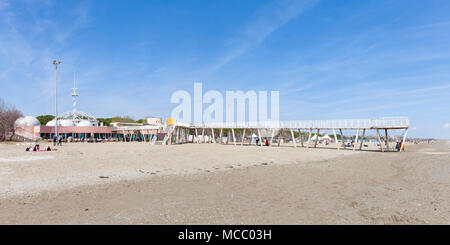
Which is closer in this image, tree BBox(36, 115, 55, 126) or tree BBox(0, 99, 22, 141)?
tree BBox(0, 99, 22, 141)

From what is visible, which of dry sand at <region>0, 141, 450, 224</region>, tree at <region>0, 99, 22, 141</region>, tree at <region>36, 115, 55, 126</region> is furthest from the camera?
tree at <region>36, 115, 55, 126</region>

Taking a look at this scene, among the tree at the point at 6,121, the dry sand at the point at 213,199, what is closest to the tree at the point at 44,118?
the tree at the point at 6,121

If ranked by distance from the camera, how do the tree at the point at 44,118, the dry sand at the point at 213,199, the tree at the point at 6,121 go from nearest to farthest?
1. the dry sand at the point at 213,199
2. the tree at the point at 6,121
3. the tree at the point at 44,118

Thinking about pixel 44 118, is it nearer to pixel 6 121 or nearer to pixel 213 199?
pixel 6 121

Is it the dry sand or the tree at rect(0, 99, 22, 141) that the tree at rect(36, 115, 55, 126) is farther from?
the dry sand

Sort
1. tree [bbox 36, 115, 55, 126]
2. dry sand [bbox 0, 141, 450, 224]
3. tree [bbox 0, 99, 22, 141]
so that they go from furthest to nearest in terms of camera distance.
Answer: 1. tree [bbox 36, 115, 55, 126]
2. tree [bbox 0, 99, 22, 141]
3. dry sand [bbox 0, 141, 450, 224]

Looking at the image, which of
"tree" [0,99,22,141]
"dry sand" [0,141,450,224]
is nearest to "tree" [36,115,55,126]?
"tree" [0,99,22,141]

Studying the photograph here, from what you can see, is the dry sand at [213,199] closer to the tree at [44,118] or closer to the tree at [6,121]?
the tree at [6,121]

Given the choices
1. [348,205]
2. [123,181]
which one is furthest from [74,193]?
[348,205]

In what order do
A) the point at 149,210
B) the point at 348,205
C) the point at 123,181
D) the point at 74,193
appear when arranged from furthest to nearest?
the point at 123,181
the point at 74,193
the point at 348,205
the point at 149,210
